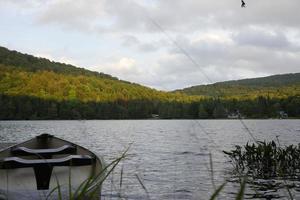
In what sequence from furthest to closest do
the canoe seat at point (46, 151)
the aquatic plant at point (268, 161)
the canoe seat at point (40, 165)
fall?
the aquatic plant at point (268, 161), the canoe seat at point (46, 151), the canoe seat at point (40, 165)

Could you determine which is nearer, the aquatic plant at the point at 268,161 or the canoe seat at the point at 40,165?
the canoe seat at the point at 40,165

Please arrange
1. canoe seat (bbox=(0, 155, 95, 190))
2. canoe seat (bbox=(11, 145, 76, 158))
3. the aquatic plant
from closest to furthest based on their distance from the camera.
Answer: canoe seat (bbox=(0, 155, 95, 190)) → canoe seat (bbox=(11, 145, 76, 158)) → the aquatic plant

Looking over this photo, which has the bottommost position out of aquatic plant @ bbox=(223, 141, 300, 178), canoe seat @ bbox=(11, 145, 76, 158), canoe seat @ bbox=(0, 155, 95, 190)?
aquatic plant @ bbox=(223, 141, 300, 178)

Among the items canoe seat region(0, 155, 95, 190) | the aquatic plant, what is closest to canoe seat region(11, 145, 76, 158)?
canoe seat region(0, 155, 95, 190)

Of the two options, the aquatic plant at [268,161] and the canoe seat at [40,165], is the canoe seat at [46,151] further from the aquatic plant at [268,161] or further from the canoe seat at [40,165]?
the aquatic plant at [268,161]

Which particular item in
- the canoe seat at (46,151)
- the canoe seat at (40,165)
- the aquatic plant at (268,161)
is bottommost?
the aquatic plant at (268,161)

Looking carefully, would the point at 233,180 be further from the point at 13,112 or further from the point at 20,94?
the point at 13,112

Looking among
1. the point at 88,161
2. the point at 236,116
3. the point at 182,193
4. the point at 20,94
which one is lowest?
the point at 182,193

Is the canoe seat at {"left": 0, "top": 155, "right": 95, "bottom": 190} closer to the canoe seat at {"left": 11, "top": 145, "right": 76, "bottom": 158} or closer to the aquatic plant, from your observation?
the canoe seat at {"left": 11, "top": 145, "right": 76, "bottom": 158}

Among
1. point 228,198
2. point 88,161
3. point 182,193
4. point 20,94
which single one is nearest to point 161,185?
point 182,193

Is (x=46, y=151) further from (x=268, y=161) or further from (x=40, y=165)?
(x=268, y=161)

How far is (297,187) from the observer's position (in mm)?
18828

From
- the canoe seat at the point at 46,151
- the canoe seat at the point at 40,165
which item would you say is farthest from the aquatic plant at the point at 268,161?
the canoe seat at the point at 40,165

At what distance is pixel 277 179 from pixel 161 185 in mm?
5770
